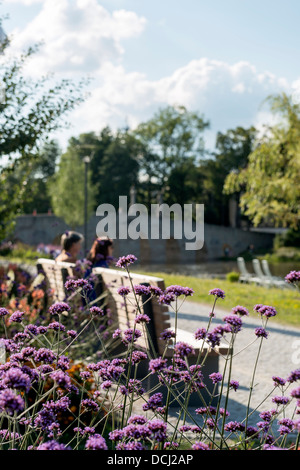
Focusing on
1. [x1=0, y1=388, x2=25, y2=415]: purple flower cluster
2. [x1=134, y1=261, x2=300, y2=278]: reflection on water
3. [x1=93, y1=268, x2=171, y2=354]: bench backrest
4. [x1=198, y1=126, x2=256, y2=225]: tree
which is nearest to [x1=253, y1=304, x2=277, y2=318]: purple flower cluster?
[x1=0, y1=388, x2=25, y2=415]: purple flower cluster

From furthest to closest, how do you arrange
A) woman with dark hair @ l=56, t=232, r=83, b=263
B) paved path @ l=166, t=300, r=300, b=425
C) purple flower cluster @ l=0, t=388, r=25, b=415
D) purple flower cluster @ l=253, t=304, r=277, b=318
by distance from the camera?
woman with dark hair @ l=56, t=232, r=83, b=263
paved path @ l=166, t=300, r=300, b=425
purple flower cluster @ l=253, t=304, r=277, b=318
purple flower cluster @ l=0, t=388, r=25, b=415

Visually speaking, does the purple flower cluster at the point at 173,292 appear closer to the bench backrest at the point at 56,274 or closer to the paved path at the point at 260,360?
the paved path at the point at 260,360

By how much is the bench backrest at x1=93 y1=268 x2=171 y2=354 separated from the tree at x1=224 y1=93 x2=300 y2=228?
12.0 meters

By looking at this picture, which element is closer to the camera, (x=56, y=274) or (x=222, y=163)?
(x=56, y=274)

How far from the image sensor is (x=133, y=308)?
4977 millimetres

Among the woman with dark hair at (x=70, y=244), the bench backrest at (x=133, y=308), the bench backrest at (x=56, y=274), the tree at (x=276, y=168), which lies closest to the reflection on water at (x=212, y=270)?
the tree at (x=276, y=168)

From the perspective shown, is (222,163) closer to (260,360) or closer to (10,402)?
(260,360)

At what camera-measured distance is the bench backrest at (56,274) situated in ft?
20.8

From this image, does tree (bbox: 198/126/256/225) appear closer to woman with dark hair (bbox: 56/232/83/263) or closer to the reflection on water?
the reflection on water

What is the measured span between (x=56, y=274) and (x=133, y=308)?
1.95m

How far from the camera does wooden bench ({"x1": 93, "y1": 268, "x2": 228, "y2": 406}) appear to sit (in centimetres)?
468

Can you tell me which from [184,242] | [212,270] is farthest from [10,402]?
[184,242]

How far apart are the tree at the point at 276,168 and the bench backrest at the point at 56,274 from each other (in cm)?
1097
